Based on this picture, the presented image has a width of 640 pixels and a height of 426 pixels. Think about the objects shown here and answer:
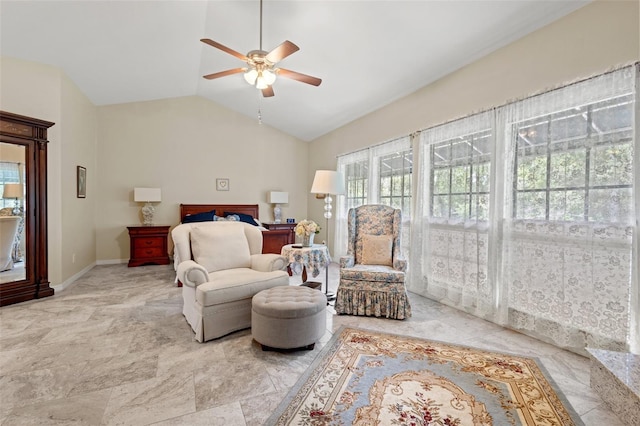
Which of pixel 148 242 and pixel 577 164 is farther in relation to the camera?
pixel 148 242

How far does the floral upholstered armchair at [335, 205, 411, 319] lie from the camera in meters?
3.06

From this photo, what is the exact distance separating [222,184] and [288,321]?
191 inches

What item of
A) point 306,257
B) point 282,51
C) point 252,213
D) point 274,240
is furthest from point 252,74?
point 252,213

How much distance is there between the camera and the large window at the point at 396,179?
4.16m

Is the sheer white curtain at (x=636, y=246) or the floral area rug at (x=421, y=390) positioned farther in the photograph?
the sheer white curtain at (x=636, y=246)

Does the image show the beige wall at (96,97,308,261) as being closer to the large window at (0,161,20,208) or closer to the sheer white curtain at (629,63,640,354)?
the large window at (0,161,20,208)

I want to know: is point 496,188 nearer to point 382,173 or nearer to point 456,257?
point 456,257

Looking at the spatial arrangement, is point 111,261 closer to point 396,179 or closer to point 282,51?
point 282,51

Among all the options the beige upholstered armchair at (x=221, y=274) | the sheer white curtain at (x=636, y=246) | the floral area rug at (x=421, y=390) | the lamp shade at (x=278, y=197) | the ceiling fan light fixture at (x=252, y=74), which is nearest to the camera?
the floral area rug at (x=421, y=390)

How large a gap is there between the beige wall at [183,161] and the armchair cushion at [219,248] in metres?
3.52

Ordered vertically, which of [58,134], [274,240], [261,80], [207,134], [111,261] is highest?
[207,134]

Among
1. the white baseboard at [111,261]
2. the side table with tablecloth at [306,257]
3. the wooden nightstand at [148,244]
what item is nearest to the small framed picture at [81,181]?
the wooden nightstand at [148,244]

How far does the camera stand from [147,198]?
566 cm

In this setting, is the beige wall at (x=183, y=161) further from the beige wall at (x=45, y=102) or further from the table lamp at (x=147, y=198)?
the beige wall at (x=45, y=102)
